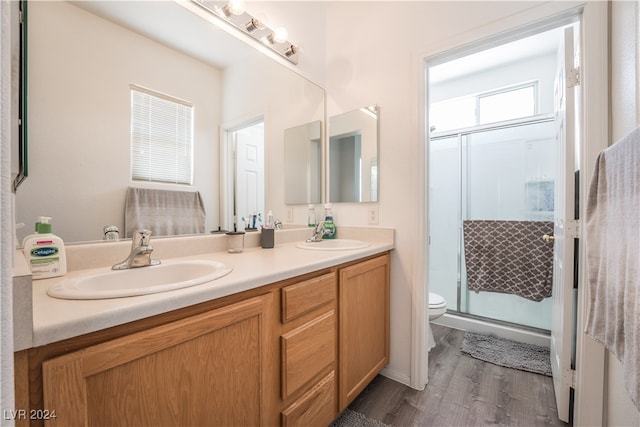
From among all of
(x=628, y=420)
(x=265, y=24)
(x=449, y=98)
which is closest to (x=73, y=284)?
(x=265, y=24)

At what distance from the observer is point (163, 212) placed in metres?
1.16

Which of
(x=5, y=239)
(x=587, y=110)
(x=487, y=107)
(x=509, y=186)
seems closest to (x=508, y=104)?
(x=487, y=107)

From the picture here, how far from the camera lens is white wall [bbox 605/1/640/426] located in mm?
882

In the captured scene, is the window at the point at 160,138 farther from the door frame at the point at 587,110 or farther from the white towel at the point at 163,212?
the door frame at the point at 587,110

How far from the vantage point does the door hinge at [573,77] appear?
1.21 metres

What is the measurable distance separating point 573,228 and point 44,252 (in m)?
2.04

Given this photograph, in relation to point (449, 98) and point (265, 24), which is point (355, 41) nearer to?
point (265, 24)

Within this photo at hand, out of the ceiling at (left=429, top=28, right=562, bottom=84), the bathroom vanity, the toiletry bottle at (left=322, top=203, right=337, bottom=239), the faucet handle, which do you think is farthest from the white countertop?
the ceiling at (left=429, top=28, right=562, bottom=84)

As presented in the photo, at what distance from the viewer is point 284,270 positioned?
0.94 m

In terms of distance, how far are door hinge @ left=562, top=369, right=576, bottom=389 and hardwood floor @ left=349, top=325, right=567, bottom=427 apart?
0.22 meters

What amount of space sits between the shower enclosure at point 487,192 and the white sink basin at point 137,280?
208cm

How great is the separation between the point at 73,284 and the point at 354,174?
1.57m

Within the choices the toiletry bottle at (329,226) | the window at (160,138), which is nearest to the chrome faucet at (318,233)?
the toiletry bottle at (329,226)

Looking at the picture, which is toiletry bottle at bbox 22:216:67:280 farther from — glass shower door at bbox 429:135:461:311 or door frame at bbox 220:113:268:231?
glass shower door at bbox 429:135:461:311
